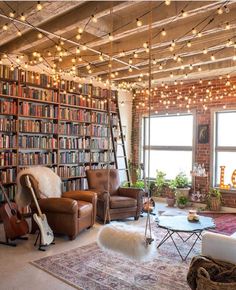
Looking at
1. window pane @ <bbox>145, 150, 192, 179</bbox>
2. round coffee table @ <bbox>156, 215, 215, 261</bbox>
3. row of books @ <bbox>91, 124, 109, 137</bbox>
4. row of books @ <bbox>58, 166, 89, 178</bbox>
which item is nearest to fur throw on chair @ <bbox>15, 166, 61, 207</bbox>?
row of books @ <bbox>58, 166, 89, 178</bbox>

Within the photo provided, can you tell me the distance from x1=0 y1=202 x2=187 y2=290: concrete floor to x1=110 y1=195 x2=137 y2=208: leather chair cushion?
591mm

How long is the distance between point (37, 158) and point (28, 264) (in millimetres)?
2659

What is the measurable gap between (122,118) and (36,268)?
16.5 feet

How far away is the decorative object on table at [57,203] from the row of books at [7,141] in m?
0.87

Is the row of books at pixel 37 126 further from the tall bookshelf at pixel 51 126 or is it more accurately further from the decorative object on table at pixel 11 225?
the decorative object on table at pixel 11 225

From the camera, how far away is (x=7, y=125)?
5273 millimetres

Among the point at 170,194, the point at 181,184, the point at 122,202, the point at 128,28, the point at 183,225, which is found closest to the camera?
the point at 183,225

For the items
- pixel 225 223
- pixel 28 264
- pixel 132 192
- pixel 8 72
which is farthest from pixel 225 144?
pixel 28 264

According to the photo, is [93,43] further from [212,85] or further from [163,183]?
[163,183]

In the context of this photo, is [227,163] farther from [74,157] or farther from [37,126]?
[37,126]

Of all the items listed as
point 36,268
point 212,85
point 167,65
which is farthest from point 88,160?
point 36,268

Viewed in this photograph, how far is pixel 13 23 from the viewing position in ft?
12.7

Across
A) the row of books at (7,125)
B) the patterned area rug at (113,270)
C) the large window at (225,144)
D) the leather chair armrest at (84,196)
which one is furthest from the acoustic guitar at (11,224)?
the large window at (225,144)

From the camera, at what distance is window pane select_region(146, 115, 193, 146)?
7145 mm
